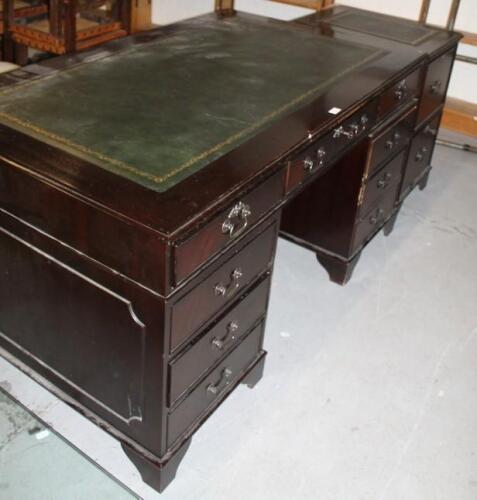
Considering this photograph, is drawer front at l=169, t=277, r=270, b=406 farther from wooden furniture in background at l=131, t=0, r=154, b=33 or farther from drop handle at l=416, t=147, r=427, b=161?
wooden furniture in background at l=131, t=0, r=154, b=33

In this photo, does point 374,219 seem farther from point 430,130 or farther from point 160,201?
point 160,201

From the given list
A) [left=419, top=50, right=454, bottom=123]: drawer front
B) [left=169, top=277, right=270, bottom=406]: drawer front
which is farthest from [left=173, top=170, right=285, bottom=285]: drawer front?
[left=419, top=50, right=454, bottom=123]: drawer front

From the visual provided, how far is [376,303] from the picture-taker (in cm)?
260

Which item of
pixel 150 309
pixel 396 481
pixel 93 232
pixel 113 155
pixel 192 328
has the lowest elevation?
pixel 396 481

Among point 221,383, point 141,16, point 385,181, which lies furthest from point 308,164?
point 141,16

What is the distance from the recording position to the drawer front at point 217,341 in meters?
1.64

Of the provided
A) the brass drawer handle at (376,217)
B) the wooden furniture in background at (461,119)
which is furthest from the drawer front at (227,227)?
the wooden furniture in background at (461,119)

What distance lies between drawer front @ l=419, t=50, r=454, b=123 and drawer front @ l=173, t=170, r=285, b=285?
125 centimetres

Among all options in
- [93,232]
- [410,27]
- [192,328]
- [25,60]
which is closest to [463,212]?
[410,27]

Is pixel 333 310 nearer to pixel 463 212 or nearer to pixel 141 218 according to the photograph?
pixel 463 212

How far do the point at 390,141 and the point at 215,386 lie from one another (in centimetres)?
119

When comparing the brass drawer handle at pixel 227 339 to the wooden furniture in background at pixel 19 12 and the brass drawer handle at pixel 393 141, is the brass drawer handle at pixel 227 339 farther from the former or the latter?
the wooden furniture in background at pixel 19 12

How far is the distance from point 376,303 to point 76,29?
2524mm

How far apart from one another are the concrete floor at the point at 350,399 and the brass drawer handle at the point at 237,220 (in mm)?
728
